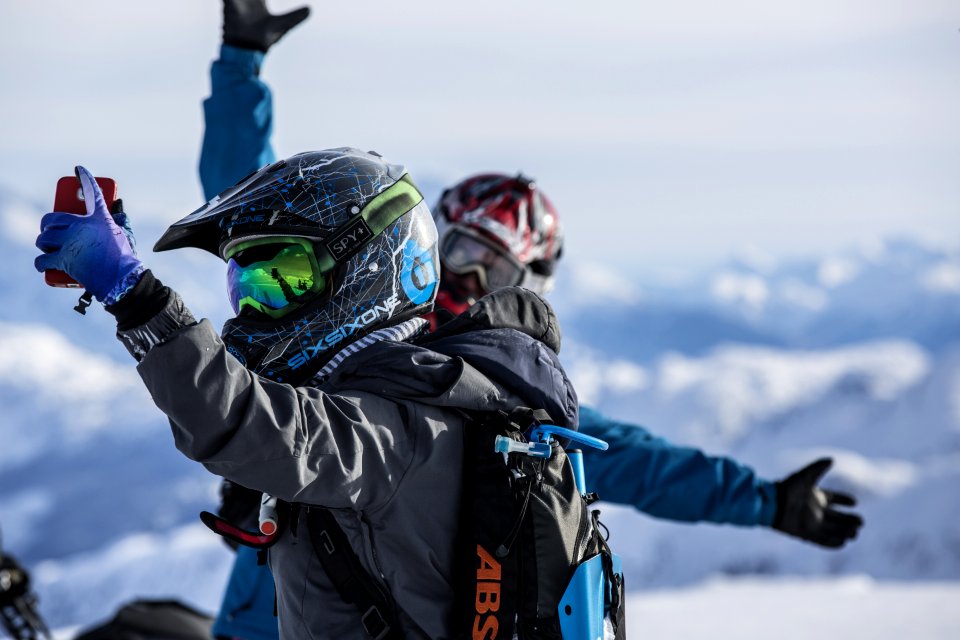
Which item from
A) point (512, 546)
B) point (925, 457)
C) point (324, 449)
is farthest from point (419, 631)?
point (925, 457)

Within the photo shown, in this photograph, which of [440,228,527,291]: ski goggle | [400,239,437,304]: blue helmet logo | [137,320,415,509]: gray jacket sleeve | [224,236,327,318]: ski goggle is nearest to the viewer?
[137,320,415,509]: gray jacket sleeve

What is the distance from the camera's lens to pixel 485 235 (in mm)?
5230

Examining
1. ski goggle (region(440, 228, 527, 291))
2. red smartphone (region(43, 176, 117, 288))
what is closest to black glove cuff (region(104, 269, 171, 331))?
red smartphone (region(43, 176, 117, 288))

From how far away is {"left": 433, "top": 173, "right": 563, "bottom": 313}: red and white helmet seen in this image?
5188 millimetres

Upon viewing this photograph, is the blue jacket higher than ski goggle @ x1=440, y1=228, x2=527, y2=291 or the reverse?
the reverse

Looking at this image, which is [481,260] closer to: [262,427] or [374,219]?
[374,219]

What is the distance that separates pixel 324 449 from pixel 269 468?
4.3 inches

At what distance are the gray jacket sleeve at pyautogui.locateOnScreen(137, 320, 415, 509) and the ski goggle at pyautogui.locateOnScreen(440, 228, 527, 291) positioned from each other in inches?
121

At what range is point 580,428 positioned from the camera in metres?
4.12

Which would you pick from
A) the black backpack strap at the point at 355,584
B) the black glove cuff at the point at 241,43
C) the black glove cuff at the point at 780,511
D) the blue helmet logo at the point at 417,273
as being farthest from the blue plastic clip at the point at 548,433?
the black glove cuff at the point at 241,43

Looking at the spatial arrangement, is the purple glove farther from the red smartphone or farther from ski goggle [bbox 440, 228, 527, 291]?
ski goggle [bbox 440, 228, 527, 291]

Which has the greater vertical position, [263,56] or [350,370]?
[263,56]

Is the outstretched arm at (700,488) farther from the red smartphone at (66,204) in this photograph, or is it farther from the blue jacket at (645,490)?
the red smartphone at (66,204)

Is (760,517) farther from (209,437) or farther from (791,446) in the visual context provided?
(791,446)
